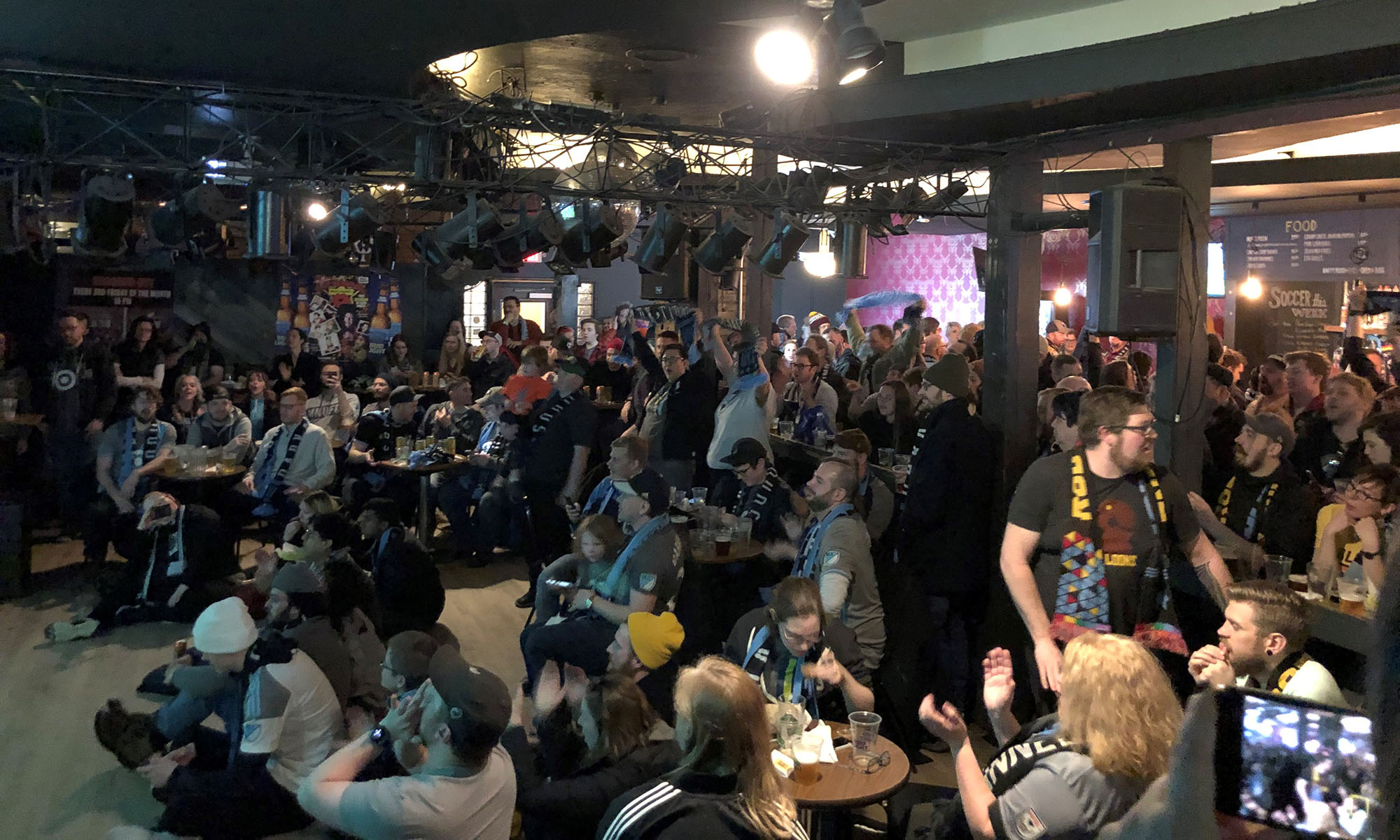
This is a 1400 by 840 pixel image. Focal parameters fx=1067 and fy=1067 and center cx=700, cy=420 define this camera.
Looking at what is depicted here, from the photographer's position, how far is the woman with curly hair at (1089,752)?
251 cm

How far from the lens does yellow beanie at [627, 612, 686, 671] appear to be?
429cm

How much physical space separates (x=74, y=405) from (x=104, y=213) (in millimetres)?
4208

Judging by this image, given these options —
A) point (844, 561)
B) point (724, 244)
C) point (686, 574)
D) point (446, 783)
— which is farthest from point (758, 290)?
point (446, 783)

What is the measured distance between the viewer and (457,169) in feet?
28.9

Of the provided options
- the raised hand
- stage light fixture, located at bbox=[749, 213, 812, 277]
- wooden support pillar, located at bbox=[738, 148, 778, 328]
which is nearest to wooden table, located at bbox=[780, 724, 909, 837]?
the raised hand

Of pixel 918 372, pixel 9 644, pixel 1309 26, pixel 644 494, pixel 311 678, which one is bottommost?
pixel 9 644

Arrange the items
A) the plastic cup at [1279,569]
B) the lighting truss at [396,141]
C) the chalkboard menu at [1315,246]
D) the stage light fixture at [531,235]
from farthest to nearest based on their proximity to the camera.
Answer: the chalkboard menu at [1315,246], the stage light fixture at [531,235], the lighting truss at [396,141], the plastic cup at [1279,569]

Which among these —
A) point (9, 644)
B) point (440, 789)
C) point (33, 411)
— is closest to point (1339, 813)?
point (440, 789)

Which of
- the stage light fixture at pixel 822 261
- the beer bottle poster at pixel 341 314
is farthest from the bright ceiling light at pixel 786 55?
the beer bottle poster at pixel 341 314

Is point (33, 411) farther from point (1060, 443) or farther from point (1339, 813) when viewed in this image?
point (1339, 813)

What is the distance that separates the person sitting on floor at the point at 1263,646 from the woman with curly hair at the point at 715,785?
148 cm

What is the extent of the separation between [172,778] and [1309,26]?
17.2 ft

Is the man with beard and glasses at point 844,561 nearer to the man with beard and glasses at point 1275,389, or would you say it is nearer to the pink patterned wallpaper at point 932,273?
the man with beard and glasses at point 1275,389

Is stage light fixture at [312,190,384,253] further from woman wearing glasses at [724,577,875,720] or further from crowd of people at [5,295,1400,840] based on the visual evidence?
woman wearing glasses at [724,577,875,720]
